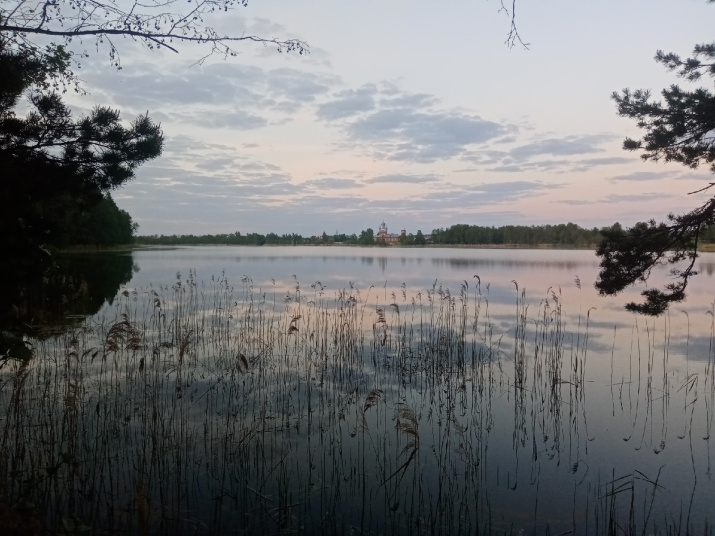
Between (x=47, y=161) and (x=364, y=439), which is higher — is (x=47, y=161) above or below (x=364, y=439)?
above

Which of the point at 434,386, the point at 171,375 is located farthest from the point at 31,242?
the point at 434,386

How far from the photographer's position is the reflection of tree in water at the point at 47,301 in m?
3.37

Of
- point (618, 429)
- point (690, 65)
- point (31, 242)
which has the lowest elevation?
point (618, 429)

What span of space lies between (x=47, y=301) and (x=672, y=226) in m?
13.4

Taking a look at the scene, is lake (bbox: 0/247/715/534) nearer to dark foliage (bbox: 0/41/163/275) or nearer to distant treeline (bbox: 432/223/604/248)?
dark foliage (bbox: 0/41/163/275)

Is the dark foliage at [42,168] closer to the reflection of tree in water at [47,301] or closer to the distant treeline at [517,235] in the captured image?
the reflection of tree in water at [47,301]

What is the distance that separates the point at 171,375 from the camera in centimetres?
782

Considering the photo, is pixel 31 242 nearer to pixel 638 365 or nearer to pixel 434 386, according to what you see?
pixel 434 386

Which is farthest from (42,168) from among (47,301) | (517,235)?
(517,235)

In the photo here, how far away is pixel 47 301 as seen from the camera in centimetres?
1236

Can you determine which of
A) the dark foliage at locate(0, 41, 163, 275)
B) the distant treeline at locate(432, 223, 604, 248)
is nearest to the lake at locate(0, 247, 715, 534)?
the dark foliage at locate(0, 41, 163, 275)

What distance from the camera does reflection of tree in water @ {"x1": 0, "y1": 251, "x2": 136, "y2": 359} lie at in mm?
3367

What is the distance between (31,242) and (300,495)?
2937 millimetres

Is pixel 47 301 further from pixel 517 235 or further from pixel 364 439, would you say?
pixel 517 235
